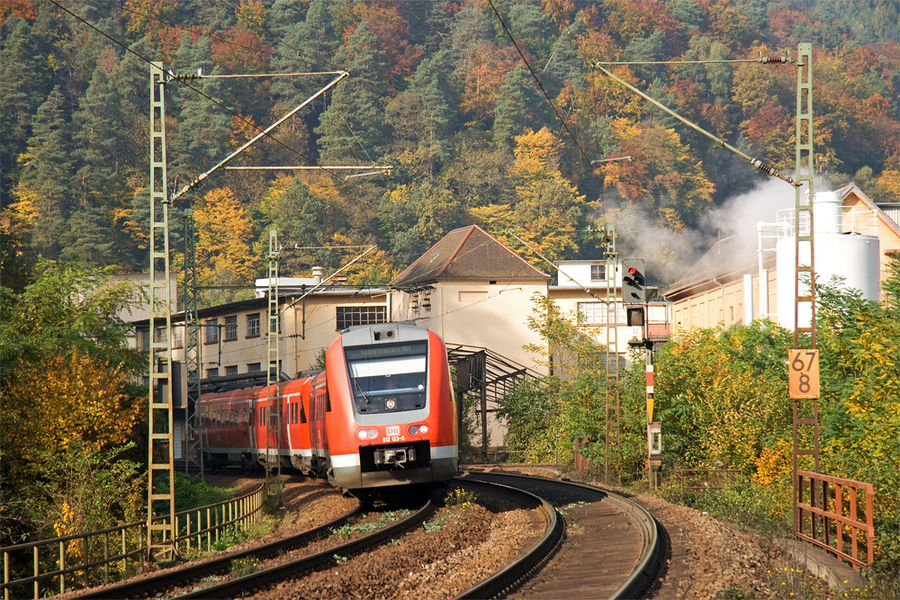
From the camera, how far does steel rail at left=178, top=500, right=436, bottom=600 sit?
12.2m

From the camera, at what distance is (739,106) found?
11269 cm

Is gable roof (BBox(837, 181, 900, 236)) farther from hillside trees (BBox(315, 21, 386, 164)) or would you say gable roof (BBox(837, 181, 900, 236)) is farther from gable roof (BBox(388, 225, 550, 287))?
hillside trees (BBox(315, 21, 386, 164))

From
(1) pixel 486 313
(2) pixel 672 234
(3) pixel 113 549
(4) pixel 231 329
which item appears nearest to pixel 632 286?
(3) pixel 113 549

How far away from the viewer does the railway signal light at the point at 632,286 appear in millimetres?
23922

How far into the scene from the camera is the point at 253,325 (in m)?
59.4

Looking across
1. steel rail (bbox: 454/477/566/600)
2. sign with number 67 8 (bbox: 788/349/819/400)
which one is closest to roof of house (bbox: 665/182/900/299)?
sign with number 67 8 (bbox: 788/349/819/400)

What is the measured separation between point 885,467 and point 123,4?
102104 mm

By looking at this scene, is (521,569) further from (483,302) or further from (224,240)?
(224,240)

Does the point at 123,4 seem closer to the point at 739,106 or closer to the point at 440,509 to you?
the point at 739,106

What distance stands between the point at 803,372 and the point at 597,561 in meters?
3.99

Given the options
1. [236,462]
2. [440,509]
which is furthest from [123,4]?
[440,509]

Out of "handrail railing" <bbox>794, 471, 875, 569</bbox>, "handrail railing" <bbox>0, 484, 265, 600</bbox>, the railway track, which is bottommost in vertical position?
"handrail railing" <bbox>0, 484, 265, 600</bbox>

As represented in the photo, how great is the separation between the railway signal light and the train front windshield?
6252mm

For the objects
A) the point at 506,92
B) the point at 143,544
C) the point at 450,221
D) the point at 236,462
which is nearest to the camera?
the point at 143,544
